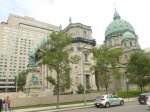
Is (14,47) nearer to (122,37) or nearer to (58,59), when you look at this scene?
(122,37)

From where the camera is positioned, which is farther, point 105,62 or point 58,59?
point 105,62

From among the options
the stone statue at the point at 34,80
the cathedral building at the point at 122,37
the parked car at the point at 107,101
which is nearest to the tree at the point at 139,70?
the parked car at the point at 107,101

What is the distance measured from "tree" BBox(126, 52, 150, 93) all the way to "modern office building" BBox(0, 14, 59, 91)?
88.9 metres

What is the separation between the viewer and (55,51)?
91.6ft

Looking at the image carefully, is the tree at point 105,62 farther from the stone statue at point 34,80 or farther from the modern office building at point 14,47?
the modern office building at point 14,47

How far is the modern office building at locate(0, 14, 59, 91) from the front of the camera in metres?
115

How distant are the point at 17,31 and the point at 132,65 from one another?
10212cm

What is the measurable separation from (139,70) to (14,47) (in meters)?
99.7

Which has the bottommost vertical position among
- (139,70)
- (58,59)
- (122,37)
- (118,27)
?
(139,70)

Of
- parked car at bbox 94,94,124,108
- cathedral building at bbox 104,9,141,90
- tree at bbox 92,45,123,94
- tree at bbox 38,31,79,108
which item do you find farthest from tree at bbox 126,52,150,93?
cathedral building at bbox 104,9,141,90

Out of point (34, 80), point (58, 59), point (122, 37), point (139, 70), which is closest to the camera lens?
point (58, 59)

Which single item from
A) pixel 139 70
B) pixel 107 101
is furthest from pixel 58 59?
pixel 139 70

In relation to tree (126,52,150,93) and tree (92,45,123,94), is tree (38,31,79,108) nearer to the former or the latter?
tree (92,45,123,94)

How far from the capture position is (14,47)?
405 ft
